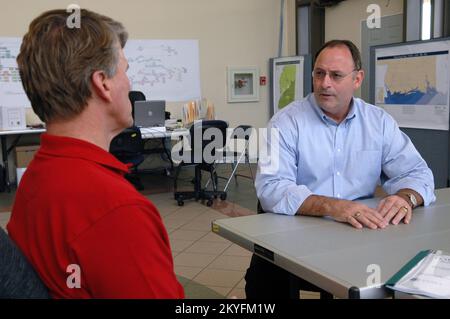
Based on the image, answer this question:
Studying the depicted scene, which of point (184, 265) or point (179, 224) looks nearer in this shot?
point (184, 265)

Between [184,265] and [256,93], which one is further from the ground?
[256,93]

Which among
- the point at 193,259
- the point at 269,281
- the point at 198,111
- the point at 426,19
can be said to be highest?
the point at 426,19

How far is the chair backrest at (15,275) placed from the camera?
0.80 meters

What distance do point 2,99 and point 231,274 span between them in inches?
188

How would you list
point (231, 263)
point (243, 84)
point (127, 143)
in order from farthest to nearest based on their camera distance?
point (243, 84), point (127, 143), point (231, 263)

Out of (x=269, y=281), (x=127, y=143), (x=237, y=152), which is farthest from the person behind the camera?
(x=237, y=152)

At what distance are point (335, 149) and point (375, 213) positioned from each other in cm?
52

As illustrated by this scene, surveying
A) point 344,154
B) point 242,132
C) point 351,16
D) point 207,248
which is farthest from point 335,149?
point 351,16

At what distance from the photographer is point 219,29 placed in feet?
25.3

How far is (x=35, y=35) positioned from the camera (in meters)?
0.91

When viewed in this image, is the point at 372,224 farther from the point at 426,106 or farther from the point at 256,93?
the point at 256,93

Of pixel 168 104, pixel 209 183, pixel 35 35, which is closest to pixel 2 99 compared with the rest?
pixel 168 104

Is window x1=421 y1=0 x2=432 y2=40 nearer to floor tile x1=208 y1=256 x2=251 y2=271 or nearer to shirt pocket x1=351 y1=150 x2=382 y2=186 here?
floor tile x1=208 y1=256 x2=251 y2=271

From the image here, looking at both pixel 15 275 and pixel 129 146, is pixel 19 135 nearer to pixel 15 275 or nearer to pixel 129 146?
pixel 129 146
